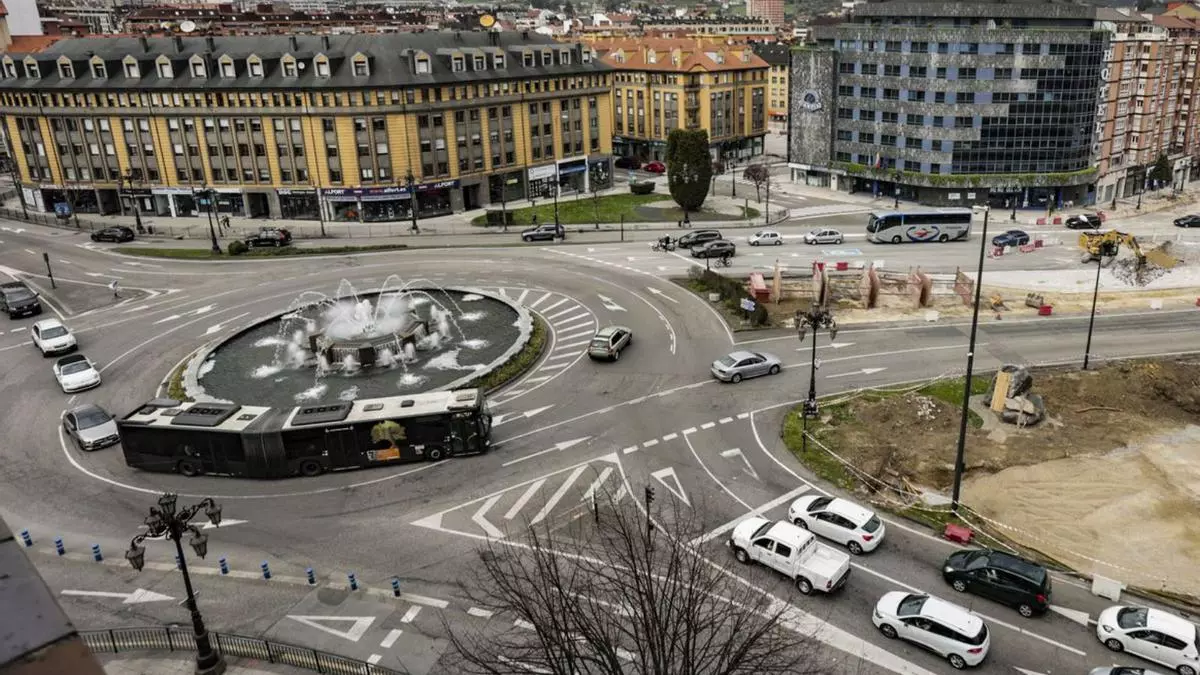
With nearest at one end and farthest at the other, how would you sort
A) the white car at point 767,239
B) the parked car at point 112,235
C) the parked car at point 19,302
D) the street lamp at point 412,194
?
1. the parked car at point 19,302
2. the white car at point 767,239
3. the parked car at point 112,235
4. the street lamp at point 412,194

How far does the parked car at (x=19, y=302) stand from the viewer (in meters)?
54.9

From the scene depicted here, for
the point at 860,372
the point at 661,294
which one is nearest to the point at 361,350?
the point at 661,294

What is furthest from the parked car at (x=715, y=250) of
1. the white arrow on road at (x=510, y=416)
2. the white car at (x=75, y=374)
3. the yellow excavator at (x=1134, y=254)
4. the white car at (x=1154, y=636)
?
the white car at (x=1154, y=636)

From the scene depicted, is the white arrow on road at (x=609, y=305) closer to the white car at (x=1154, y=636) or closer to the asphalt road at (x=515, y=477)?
the asphalt road at (x=515, y=477)

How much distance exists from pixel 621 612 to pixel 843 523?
8.77m

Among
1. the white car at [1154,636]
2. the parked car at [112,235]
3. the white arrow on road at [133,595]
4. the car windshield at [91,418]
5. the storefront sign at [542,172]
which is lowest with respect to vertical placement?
the white car at [1154,636]

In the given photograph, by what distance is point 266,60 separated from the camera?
84.2 meters

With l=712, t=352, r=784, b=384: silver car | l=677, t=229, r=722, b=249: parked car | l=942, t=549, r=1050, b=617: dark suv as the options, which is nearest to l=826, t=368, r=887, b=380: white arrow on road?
l=712, t=352, r=784, b=384: silver car

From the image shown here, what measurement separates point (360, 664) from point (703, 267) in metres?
47.1

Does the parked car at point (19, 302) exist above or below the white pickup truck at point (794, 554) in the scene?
above

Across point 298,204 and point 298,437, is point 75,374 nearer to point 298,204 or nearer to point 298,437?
point 298,437

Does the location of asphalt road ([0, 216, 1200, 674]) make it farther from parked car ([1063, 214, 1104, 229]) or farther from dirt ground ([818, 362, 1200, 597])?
parked car ([1063, 214, 1104, 229])

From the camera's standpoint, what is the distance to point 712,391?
40.9m

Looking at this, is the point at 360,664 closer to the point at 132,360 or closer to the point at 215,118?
the point at 132,360
